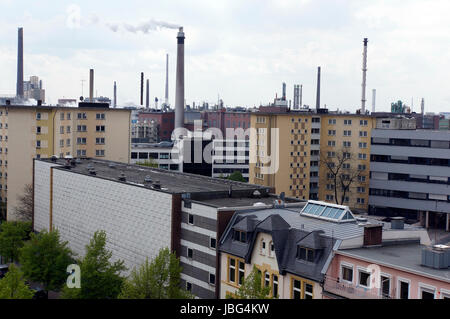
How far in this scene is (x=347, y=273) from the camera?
2934cm

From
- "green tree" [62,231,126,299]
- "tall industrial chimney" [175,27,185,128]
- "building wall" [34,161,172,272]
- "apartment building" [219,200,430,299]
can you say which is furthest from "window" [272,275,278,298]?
"tall industrial chimney" [175,27,185,128]

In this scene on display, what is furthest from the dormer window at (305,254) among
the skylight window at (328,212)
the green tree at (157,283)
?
the green tree at (157,283)

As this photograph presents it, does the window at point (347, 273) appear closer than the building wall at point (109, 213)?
Yes

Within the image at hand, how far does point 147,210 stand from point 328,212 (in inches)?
524

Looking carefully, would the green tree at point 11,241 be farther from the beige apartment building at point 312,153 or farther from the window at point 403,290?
the beige apartment building at point 312,153

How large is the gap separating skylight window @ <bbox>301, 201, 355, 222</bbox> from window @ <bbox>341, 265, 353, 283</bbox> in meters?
3.95

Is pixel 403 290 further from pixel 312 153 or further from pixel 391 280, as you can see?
pixel 312 153

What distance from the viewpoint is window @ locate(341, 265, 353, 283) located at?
29188 millimetres

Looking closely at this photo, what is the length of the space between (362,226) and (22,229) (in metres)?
33.1

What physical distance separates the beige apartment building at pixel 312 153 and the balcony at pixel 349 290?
62.9 m

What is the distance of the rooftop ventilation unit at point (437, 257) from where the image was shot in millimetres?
26378

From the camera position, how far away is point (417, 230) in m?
33.7

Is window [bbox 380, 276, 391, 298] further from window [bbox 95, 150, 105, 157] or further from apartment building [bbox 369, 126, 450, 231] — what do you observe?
window [bbox 95, 150, 105, 157]

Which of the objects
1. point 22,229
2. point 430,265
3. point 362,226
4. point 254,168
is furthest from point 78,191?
point 254,168
